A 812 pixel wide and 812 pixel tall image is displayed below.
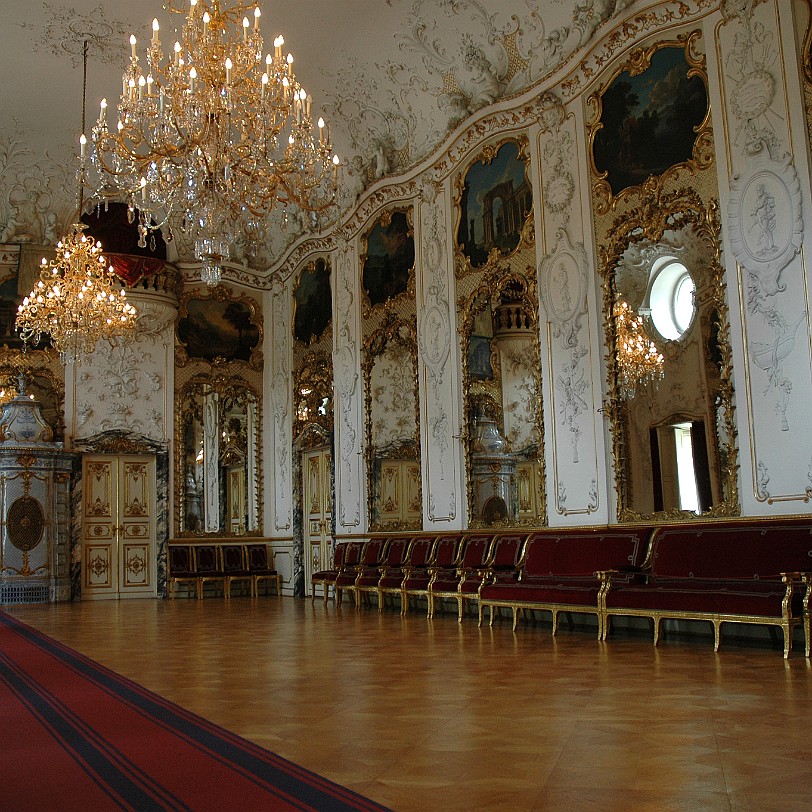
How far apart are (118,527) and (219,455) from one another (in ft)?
6.90

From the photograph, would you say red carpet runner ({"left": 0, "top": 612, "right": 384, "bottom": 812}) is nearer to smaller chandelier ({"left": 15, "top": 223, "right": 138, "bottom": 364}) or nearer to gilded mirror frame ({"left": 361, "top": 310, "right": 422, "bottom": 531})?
gilded mirror frame ({"left": 361, "top": 310, "right": 422, "bottom": 531})

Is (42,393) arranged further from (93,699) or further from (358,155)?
(93,699)

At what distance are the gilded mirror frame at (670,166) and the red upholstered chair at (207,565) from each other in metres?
9.23

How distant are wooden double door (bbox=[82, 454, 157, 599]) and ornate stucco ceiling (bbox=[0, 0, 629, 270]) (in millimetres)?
5469

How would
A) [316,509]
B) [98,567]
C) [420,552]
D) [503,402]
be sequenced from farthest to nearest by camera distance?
[98,567] < [316,509] < [420,552] < [503,402]

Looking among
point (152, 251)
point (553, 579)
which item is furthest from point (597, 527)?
point (152, 251)

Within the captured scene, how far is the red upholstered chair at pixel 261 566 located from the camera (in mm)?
15703

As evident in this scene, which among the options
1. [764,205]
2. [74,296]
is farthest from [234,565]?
[764,205]

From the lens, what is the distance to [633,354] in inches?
355

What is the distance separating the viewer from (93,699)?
4875mm

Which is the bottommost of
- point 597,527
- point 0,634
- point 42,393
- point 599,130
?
point 0,634

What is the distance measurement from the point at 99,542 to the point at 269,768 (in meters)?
12.9

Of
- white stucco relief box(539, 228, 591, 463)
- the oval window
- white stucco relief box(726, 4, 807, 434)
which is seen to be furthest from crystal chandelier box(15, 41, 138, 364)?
white stucco relief box(726, 4, 807, 434)

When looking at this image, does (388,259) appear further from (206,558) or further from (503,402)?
(206,558)
